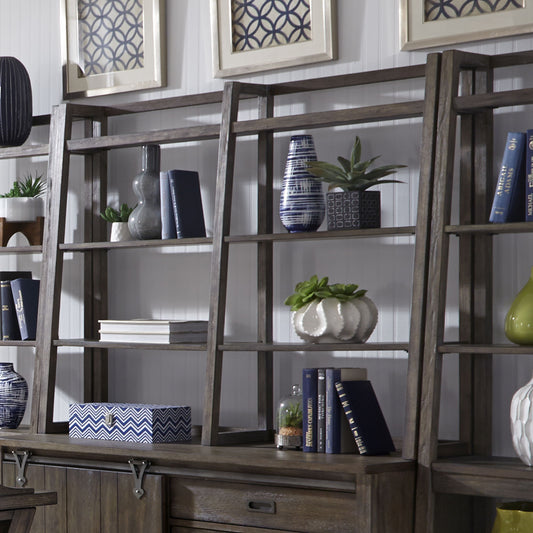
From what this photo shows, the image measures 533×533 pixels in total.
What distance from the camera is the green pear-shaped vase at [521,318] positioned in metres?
3.03

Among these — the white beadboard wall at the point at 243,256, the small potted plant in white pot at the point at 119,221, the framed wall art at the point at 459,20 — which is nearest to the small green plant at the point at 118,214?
the small potted plant in white pot at the point at 119,221

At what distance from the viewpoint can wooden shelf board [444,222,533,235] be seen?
9.75 ft

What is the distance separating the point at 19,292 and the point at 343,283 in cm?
131

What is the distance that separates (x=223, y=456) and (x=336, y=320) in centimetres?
54

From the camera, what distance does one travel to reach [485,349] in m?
3.02

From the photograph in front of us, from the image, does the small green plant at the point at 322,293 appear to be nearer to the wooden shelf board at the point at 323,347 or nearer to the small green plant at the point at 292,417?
the wooden shelf board at the point at 323,347

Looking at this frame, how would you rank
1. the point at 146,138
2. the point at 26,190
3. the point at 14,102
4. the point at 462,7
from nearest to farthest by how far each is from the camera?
the point at 462,7, the point at 146,138, the point at 14,102, the point at 26,190

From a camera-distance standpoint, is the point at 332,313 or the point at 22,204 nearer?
the point at 332,313

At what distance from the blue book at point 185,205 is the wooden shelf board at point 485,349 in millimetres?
1072

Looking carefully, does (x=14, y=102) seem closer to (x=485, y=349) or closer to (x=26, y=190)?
(x=26, y=190)

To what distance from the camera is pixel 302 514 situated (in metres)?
3.12

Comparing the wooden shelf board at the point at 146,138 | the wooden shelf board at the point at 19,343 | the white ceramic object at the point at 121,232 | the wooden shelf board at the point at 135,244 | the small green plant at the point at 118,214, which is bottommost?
the wooden shelf board at the point at 19,343

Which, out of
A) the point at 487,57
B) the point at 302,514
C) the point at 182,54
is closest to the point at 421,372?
the point at 302,514

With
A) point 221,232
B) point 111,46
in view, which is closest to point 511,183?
point 221,232
